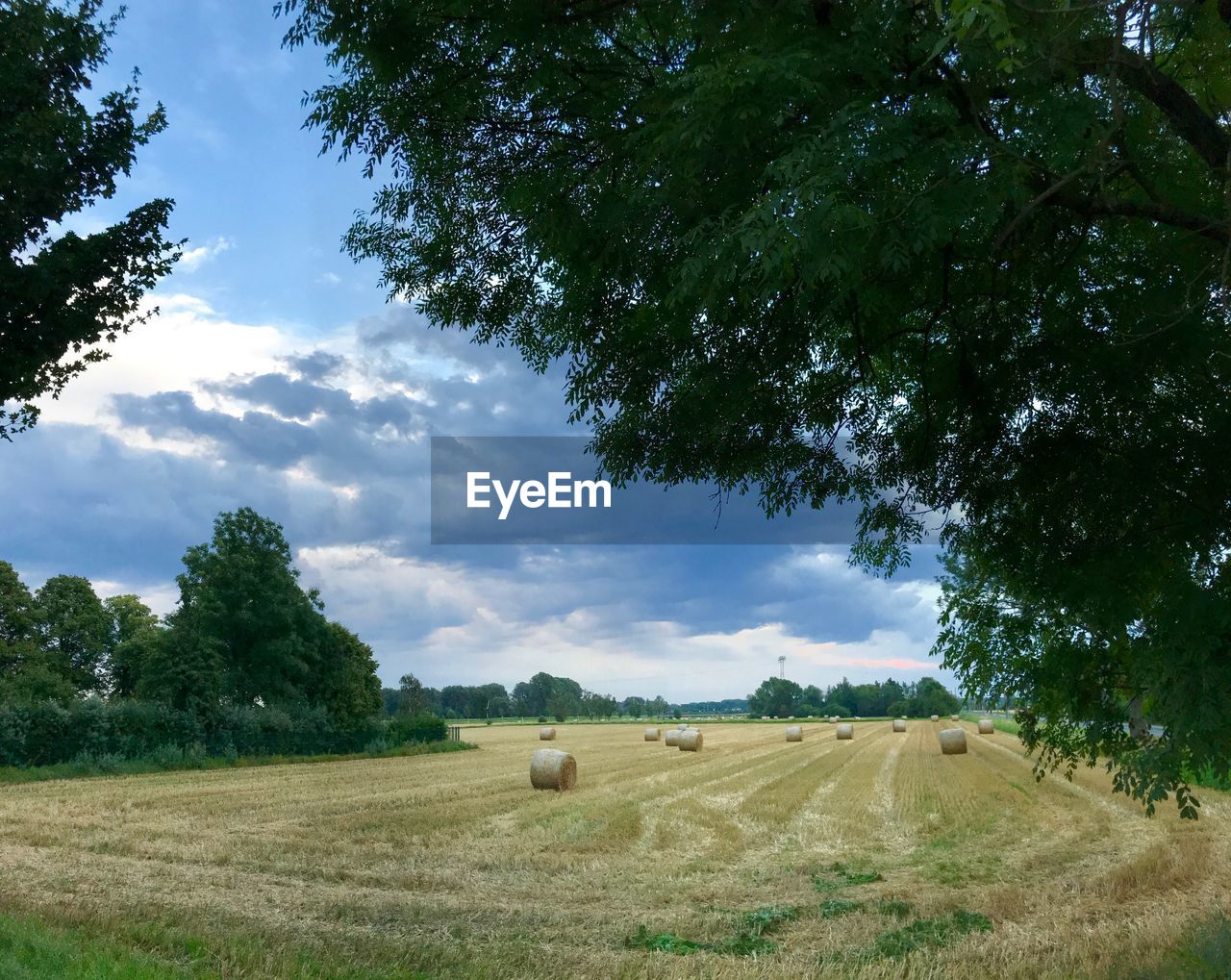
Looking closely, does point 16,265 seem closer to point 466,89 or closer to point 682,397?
point 466,89

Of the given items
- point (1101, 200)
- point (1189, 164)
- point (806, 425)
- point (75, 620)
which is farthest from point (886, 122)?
point (75, 620)

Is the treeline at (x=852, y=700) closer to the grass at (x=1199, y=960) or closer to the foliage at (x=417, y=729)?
the foliage at (x=417, y=729)

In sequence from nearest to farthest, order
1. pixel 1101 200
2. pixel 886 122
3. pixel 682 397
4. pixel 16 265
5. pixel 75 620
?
pixel 886 122
pixel 1101 200
pixel 682 397
pixel 16 265
pixel 75 620

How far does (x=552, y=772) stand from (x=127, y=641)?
1726 inches

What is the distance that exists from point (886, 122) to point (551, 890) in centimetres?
950

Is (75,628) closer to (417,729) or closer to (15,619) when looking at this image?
(15,619)

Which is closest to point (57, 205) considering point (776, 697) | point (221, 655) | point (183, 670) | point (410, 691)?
point (183, 670)

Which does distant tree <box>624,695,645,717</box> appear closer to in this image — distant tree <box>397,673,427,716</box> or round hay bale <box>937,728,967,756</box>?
distant tree <box>397,673,427,716</box>

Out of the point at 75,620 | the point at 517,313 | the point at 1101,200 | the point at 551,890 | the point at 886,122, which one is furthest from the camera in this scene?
the point at 75,620

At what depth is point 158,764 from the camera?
114ft

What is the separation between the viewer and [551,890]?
11734 millimetres

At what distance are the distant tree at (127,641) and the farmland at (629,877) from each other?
115 feet

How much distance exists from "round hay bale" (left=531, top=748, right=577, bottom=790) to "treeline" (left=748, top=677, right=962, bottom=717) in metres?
93.5

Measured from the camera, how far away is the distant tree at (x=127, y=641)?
188 feet
